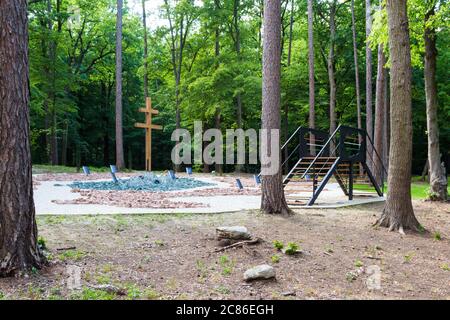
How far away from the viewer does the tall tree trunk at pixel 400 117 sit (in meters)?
7.00

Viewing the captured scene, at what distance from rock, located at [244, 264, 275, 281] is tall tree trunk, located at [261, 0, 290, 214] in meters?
3.19

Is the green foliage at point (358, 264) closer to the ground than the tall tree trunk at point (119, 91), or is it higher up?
closer to the ground

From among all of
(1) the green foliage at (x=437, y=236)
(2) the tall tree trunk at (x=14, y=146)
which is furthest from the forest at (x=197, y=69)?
→ (2) the tall tree trunk at (x=14, y=146)

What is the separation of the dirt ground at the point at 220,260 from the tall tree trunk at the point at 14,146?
0.29 m

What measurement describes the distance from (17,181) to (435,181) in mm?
10456

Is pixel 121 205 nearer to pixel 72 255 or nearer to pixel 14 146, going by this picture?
pixel 72 255

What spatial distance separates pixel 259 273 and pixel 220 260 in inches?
27.7

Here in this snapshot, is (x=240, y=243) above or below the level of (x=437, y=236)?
above

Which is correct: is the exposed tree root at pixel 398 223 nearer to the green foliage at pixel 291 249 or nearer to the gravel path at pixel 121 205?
the gravel path at pixel 121 205

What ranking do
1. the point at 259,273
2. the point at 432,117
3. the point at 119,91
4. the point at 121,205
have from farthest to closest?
the point at 119,91
the point at 432,117
the point at 121,205
the point at 259,273

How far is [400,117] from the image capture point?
7035 mm

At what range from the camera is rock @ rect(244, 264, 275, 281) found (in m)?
4.17

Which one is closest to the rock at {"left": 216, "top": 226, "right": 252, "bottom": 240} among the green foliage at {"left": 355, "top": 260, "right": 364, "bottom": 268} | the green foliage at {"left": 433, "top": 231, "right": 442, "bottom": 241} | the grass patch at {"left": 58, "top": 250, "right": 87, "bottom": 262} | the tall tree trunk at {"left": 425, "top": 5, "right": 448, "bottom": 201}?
the green foliage at {"left": 355, "top": 260, "right": 364, "bottom": 268}

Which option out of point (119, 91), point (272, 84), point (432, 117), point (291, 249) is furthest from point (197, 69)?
point (291, 249)
